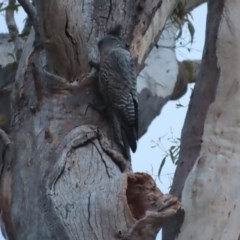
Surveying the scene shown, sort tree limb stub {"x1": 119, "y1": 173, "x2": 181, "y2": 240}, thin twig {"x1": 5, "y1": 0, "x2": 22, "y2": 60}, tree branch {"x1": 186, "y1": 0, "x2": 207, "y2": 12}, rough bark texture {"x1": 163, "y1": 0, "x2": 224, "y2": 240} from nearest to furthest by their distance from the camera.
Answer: tree limb stub {"x1": 119, "y1": 173, "x2": 181, "y2": 240}, rough bark texture {"x1": 163, "y1": 0, "x2": 224, "y2": 240}, thin twig {"x1": 5, "y1": 0, "x2": 22, "y2": 60}, tree branch {"x1": 186, "y1": 0, "x2": 207, "y2": 12}

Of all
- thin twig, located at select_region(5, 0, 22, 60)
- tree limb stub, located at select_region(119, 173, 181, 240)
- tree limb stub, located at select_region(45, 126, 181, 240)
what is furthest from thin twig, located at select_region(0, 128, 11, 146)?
thin twig, located at select_region(5, 0, 22, 60)

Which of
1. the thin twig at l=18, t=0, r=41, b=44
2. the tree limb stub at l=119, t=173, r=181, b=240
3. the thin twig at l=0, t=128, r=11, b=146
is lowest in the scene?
the tree limb stub at l=119, t=173, r=181, b=240

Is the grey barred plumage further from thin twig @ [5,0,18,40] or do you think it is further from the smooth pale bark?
thin twig @ [5,0,18,40]

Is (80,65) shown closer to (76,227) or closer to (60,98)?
(60,98)

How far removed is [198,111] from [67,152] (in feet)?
0.86

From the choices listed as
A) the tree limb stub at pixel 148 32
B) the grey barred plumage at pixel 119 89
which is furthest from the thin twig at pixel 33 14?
the tree limb stub at pixel 148 32

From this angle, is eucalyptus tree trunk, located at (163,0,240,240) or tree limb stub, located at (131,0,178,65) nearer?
eucalyptus tree trunk, located at (163,0,240,240)

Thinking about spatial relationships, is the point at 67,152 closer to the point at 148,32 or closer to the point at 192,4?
the point at 148,32

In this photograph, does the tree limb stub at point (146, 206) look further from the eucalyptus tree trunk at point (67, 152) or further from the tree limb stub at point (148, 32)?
the tree limb stub at point (148, 32)

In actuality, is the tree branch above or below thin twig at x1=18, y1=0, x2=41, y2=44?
below

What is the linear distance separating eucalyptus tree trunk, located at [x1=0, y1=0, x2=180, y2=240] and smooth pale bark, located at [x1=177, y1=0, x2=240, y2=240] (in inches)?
3.0

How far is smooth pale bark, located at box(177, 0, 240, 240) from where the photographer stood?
61.8 inches

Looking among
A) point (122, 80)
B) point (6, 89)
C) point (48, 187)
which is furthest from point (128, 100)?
point (6, 89)

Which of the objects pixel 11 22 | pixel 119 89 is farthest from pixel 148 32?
pixel 11 22
